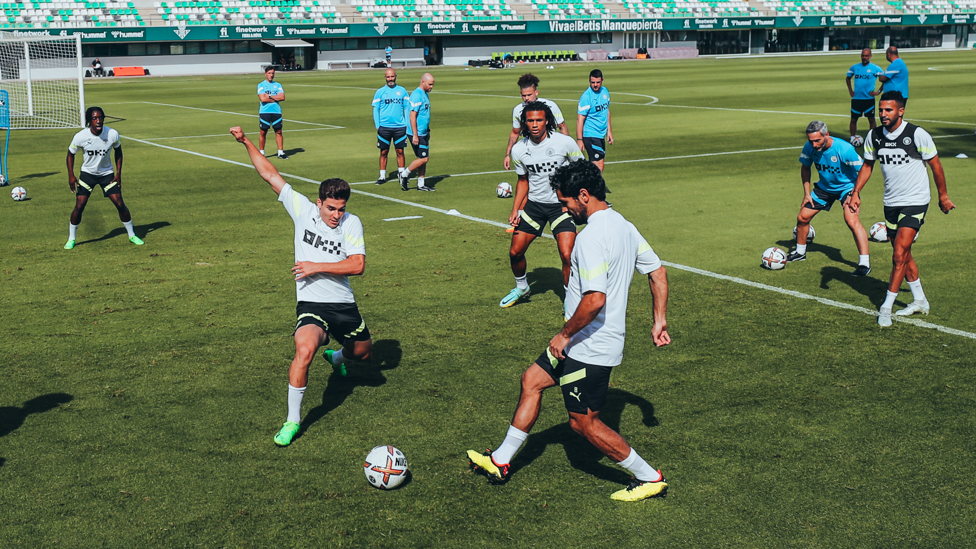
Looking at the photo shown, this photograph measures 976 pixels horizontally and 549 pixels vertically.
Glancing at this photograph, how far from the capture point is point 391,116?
18781 millimetres

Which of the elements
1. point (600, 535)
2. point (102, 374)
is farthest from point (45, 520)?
point (600, 535)

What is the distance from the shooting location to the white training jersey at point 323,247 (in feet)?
22.8

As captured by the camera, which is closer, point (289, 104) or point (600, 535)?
point (600, 535)

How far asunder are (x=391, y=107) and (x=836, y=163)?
9920 mm

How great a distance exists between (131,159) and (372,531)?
789 inches

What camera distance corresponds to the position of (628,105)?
36.3 m

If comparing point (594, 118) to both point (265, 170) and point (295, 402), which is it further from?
point (295, 402)

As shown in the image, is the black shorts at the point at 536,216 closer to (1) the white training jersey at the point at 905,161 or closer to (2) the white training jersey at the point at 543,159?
(2) the white training jersey at the point at 543,159

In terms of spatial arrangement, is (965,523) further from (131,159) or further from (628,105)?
(628,105)

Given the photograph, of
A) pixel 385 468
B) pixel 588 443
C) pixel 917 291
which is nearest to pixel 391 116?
pixel 917 291

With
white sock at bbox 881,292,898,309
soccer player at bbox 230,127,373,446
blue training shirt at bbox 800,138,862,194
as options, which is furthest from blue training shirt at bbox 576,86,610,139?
soccer player at bbox 230,127,373,446

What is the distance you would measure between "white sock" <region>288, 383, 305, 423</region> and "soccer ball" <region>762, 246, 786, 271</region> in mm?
6913

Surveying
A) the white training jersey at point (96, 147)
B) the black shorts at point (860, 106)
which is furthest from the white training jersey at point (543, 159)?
the black shorts at point (860, 106)

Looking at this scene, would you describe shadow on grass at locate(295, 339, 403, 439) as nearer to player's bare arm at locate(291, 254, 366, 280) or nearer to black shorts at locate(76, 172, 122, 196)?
player's bare arm at locate(291, 254, 366, 280)
